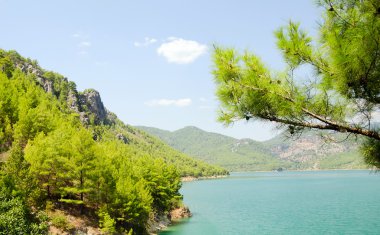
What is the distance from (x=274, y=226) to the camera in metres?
68.1

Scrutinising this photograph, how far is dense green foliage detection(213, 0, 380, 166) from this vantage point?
8227 mm

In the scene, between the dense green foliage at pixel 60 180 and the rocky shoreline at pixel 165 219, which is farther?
the rocky shoreline at pixel 165 219

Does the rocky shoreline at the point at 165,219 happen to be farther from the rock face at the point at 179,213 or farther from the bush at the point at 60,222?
the bush at the point at 60,222

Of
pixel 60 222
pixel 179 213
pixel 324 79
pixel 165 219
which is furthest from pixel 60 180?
pixel 324 79

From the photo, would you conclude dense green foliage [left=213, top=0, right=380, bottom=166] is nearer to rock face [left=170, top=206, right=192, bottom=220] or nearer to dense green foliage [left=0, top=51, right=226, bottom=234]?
dense green foliage [left=0, top=51, right=226, bottom=234]

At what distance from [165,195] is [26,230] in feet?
122

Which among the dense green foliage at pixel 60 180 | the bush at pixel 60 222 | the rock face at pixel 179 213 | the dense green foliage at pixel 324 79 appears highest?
the dense green foliage at pixel 324 79

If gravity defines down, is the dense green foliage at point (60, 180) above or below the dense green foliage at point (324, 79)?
below

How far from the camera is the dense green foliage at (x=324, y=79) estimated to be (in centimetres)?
823

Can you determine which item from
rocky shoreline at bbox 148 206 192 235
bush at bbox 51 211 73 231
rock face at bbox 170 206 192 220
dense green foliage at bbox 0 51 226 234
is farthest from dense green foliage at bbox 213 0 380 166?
rock face at bbox 170 206 192 220

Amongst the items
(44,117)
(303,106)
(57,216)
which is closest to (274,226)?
(57,216)

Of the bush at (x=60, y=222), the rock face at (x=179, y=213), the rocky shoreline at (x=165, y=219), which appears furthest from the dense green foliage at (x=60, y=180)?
the rock face at (x=179, y=213)

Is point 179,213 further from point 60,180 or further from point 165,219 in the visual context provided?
point 60,180

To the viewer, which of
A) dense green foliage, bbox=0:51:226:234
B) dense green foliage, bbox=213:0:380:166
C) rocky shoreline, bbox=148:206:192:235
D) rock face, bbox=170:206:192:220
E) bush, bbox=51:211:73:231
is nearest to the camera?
dense green foliage, bbox=213:0:380:166
